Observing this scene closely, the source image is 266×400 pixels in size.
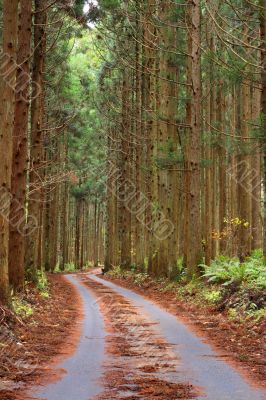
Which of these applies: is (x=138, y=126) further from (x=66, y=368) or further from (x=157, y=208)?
(x=66, y=368)

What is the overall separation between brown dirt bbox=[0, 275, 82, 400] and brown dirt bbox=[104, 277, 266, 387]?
2.44 meters

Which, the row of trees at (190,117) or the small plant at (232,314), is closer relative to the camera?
the small plant at (232,314)

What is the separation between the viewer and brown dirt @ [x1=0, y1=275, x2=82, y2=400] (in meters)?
5.92

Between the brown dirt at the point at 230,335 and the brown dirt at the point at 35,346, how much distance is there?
2435 mm

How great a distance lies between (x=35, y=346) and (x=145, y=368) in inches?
93.8

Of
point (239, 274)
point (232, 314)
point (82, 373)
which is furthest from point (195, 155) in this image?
point (82, 373)

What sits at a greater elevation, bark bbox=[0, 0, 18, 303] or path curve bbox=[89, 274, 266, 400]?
bark bbox=[0, 0, 18, 303]

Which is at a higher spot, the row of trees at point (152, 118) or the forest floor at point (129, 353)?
the row of trees at point (152, 118)

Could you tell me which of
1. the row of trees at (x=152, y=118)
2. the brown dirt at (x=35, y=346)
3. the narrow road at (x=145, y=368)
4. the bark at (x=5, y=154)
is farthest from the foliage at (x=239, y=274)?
the bark at (x=5, y=154)

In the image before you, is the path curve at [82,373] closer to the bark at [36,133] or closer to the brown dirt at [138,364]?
the brown dirt at [138,364]

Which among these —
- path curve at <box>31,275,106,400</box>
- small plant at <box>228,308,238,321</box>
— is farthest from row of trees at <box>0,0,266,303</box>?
small plant at <box>228,308,238,321</box>

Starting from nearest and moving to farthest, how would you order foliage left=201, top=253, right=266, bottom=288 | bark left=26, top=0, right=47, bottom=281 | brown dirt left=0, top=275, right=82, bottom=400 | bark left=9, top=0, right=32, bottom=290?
brown dirt left=0, top=275, right=82, bottom=400 → foliage left=201, top=253, right=266, bottom=288 → bark left=9, top=0, right=32, bottom=290 → bark left=26, top=0, right=47, bottom=281

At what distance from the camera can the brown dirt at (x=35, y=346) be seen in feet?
19.4

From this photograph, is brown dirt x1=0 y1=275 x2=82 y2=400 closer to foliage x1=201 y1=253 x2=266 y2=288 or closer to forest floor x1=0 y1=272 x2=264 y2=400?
forest floor x1=0 y1=272 x2=264 y2=400
